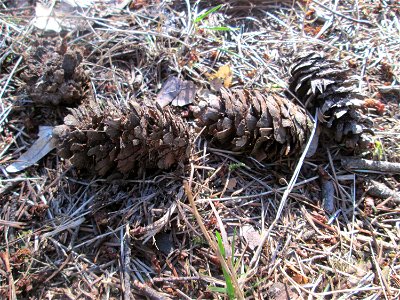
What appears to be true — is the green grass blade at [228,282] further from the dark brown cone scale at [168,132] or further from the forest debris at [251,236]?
the dark brown cone scale at [168,132]

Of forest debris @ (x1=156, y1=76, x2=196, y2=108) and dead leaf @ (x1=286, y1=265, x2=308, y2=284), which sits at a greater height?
forest debris @ (x1=156, y1=76, x2=196, y2=108)

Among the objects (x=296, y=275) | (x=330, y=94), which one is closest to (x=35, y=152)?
(x=296, y=275)

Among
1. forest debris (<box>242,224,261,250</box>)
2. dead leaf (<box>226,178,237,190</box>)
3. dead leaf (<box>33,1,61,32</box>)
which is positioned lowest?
forest debris (<box>242,224,261,250</box>)

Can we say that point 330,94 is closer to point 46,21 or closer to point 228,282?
point 228,282

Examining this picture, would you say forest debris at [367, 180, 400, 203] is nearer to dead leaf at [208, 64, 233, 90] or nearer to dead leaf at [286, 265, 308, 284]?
dead leaf at [286, 265, 308, 284]

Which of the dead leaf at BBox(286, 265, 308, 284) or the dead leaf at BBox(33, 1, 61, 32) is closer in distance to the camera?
the dead leaf at BBox(286, 265, 308, 284)

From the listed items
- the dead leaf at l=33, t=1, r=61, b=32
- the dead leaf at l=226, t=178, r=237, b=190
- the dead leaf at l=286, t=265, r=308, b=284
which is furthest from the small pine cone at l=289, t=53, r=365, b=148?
the dead leaf at l=33, t=1, r=61, b=32

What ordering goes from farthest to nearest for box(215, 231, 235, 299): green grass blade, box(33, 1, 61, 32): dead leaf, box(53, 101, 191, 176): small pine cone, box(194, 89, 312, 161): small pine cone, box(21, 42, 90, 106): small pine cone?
1. box(33, 1, 61, 32): dead leaf
2. box(21, 42, 90, 106): small pine cone
3. box(194, 89, 312, 161): small pine cone
4. box(53, 101, 191, 176): small pine cone
5. box(215, 231, 235, 299): green grass blade

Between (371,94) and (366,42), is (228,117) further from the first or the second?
(366,42)
